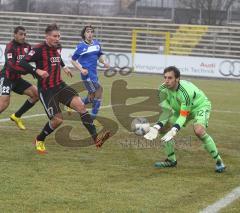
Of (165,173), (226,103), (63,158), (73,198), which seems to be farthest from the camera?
(226,103)

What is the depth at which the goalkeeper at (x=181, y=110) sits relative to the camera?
7.84 m

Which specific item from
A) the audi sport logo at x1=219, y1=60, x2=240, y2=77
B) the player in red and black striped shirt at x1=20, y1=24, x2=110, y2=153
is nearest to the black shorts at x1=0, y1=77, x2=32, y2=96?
the player in red and black striped shirt at x1=20, y1=24, x2=110, y2=153

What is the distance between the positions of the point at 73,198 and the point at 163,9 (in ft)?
119

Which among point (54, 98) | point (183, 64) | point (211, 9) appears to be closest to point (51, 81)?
point (54, 98)

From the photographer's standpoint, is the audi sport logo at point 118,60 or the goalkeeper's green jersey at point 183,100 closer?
the goalkeeper's green jersey at point 183,100

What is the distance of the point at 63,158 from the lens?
890 centimetres

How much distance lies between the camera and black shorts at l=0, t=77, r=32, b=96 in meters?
11.1

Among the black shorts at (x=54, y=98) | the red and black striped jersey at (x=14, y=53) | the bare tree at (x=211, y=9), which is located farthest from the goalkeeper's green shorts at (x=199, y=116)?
the bare tree at (x=211, y=9)

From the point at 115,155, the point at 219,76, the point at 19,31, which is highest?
the point at 19,31

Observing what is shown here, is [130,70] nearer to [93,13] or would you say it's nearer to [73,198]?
[93,13]

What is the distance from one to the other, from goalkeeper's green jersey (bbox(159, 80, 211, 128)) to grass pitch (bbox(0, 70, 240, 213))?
78cm

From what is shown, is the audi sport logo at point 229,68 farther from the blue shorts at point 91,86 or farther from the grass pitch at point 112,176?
the grass pitch at point 112,176

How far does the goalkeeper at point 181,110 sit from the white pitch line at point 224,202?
1048 mm

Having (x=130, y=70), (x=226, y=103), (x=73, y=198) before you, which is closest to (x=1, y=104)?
(x=73, y=198)
